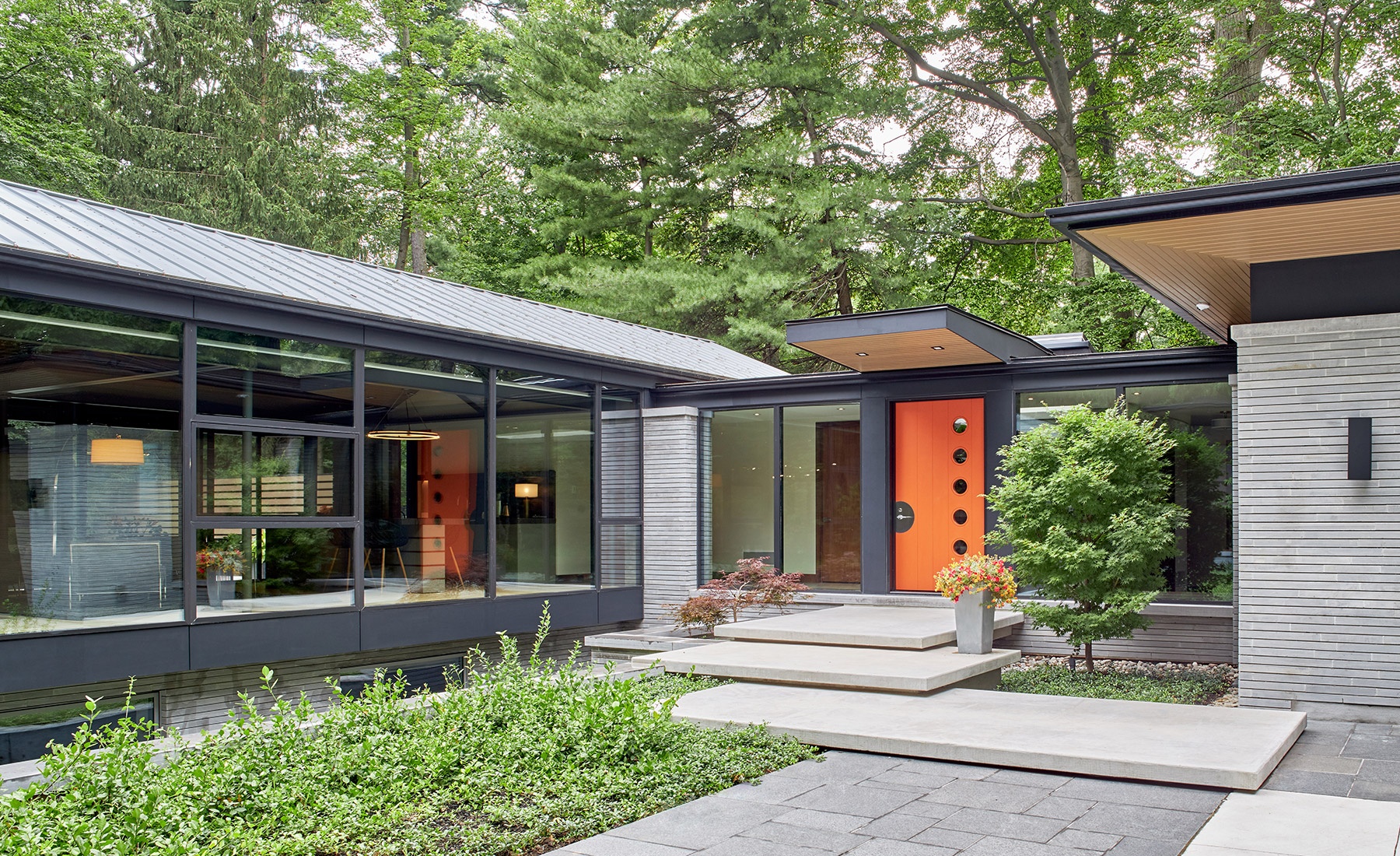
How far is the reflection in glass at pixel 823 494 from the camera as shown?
11531 mm

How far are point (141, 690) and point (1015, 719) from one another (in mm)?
6087

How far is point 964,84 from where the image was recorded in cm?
2123

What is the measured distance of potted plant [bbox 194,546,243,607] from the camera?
25.1ft

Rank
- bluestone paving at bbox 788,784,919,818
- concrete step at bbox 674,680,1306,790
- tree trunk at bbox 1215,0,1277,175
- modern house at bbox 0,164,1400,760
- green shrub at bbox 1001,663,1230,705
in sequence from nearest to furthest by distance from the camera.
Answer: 1. bluestone paving at bbox 788,784,919,818
2. concrete step at bbox 674,680,1306,790
3. modern house at bbox 0,164,1400,760
4. green shrub at bbox 1001,663,1230,705
5. tree trunk at bbox 1215,0,1277,175

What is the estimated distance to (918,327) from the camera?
9.16 metres

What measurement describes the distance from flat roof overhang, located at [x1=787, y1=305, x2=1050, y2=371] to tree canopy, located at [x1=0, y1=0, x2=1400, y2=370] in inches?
319

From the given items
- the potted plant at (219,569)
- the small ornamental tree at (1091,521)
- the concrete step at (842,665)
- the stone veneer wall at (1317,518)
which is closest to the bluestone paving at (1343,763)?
the stone veneer wall at (1317,518)

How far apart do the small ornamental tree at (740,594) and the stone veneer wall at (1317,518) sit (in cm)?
440

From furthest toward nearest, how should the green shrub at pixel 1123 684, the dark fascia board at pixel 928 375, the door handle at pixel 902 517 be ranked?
1. the door handle at pixel 902 517
2. the dark fascia board at pixel 928 375
3. the green shrub at pixel 1123 684

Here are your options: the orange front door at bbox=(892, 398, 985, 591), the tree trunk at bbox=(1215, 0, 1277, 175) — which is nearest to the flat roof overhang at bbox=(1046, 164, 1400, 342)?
the orange front door at bbox=(892, 398, 985, 591)

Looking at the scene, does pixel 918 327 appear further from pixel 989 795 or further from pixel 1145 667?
pixel 989 795

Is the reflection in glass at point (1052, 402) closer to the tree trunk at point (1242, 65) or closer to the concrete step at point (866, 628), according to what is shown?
the concrete step at point (866, 628)

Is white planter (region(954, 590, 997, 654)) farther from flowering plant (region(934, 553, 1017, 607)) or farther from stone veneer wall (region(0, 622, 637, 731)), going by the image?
stone veneer wall (region(0, 622, 637, 731))

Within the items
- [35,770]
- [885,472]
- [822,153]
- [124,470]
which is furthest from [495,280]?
[35,770]
